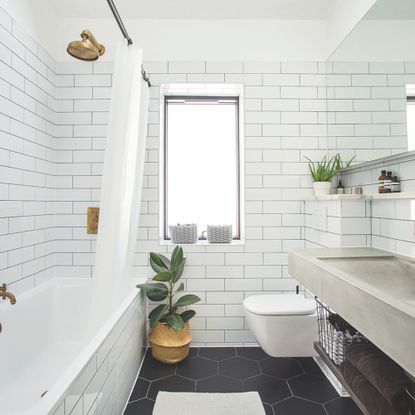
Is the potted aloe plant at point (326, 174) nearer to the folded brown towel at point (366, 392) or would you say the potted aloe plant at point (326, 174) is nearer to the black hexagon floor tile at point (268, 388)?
the folded brown towel at point (366, 392)

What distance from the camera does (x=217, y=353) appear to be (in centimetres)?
221

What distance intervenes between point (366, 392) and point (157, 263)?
1.48 meters

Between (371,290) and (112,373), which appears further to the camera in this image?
(112,373)

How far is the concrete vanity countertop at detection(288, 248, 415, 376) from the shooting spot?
68cm

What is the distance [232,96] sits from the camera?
267cm

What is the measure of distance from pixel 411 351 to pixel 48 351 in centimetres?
222

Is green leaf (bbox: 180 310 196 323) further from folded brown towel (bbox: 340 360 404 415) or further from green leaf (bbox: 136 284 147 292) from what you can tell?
folded brown towel (bbox: 340 360 404 415)

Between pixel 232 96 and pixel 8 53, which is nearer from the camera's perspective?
pixel 8 53

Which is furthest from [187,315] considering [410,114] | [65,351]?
[410,114]

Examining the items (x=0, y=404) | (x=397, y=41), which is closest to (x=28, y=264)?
(x=0, y=404)

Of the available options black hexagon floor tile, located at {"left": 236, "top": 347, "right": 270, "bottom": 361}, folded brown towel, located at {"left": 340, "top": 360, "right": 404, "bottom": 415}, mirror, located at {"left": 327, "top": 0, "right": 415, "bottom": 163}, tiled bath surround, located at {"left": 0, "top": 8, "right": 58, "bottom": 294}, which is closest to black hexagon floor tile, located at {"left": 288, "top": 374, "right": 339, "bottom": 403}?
black hexagon floor tile, located at {"left": 236, "top": 347, "right": 270, "bottom": 361}

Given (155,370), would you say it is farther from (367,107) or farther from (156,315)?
(367,107)

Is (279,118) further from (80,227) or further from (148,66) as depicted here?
(80,227)

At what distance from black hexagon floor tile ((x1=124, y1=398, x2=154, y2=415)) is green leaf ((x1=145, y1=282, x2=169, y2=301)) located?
636 millimetres
